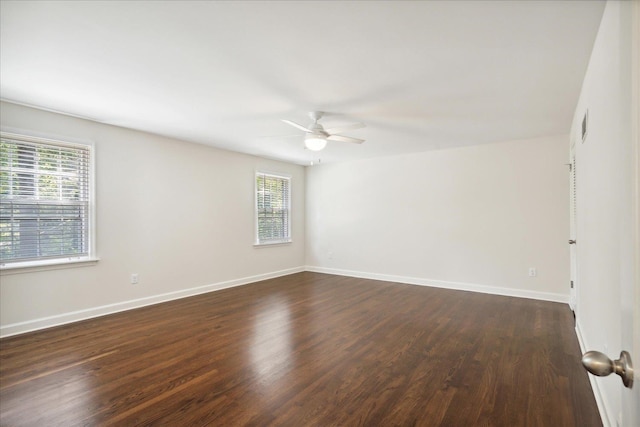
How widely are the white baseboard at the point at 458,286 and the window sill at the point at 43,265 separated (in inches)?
170

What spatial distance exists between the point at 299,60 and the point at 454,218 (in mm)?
4023

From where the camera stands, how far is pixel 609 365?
63 centimetres

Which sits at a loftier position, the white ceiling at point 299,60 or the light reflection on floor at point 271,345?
the white ceiling at point 299,60

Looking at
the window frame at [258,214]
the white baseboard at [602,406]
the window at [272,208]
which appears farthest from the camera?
the window at [272,208]

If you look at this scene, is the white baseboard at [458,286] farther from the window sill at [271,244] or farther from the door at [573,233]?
the window sill at [271,244]

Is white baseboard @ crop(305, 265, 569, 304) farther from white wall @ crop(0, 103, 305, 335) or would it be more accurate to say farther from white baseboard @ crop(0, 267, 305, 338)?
white baseboard @ crop(0, 267, 305, 338)

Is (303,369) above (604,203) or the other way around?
Answer: the other way around

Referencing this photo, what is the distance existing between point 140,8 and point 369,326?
339 centimetres

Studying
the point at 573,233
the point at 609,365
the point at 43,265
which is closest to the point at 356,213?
the point at 573,233

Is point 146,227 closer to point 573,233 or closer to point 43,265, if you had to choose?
point 43,265

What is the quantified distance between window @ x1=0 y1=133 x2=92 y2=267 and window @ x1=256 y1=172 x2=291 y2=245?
2831 millimetres

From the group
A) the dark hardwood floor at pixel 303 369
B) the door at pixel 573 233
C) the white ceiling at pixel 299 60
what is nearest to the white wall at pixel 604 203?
the white ceiling at pixel 299 60

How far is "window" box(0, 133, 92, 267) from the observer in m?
3.26

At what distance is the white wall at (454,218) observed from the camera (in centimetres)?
457
